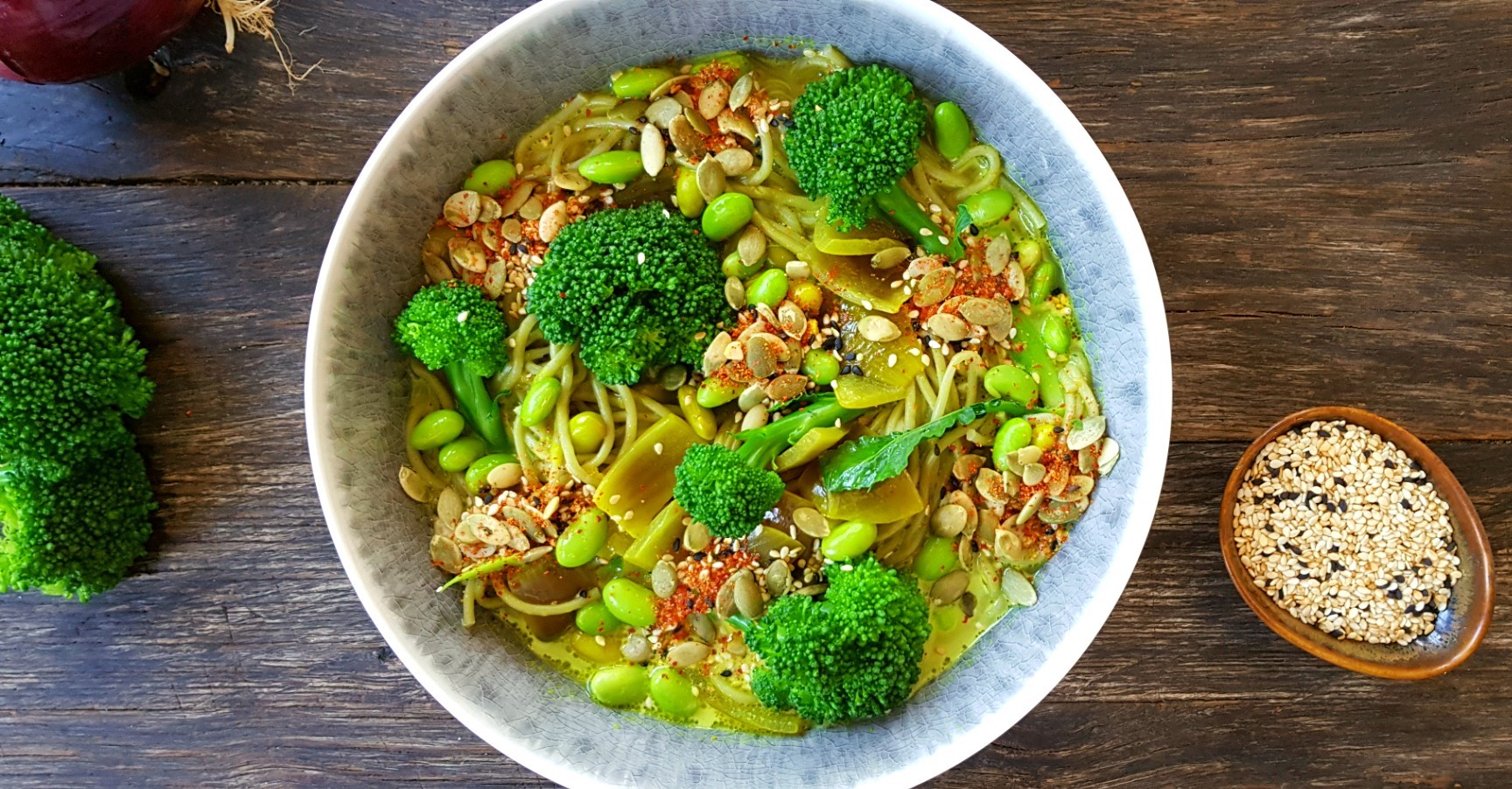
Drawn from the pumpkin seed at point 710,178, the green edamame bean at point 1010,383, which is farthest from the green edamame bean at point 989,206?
the pumpkin seed at point 710,178

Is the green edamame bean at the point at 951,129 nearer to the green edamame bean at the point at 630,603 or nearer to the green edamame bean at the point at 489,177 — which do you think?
the green edamame bean at the point at 489,177

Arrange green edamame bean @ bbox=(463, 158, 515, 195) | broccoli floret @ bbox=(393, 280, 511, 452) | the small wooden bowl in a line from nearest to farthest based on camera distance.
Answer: broccoli floret @ bbox=(393, 280, 511, 452) → green edamame bean @ bbox=(463, 158, 515, 195) → the small wooden bowl

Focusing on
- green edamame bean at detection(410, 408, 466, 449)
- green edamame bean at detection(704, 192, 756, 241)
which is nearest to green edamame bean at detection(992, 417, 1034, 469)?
green edamame bean at detection(704, 192, 756, 241)

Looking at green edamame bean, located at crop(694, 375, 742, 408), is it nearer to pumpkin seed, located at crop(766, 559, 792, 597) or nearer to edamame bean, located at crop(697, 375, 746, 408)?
edamame bean, located at crop(697, 375, 746, 408)

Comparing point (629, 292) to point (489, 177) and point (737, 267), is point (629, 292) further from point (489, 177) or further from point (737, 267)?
point (489, 177)

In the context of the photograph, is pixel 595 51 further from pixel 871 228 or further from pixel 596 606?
pixel 596 606

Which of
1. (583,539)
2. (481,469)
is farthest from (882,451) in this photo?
(481,469)

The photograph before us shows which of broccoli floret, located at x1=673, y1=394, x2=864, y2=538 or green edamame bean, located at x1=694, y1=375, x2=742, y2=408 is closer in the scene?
broccoli floret, located at x1=673, y1=394, x2=864, y2=538
